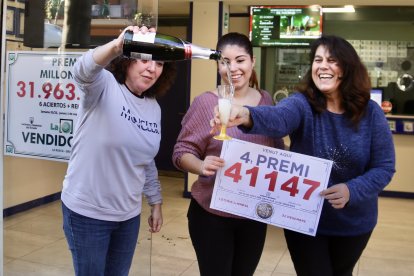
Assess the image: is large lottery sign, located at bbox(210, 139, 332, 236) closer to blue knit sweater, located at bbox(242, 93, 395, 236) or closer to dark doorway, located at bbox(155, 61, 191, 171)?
blue knit sweater, located at bbox(242, 93, 395, 236)

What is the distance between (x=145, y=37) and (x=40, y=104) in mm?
1288

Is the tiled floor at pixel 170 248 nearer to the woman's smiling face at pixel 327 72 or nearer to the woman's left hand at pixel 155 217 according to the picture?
the woman's left hand at pixel 155 217

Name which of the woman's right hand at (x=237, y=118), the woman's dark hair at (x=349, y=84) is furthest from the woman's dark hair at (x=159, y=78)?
the woman's dark hair at (x=349, y=84)

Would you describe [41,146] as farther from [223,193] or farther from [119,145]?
[223,193]

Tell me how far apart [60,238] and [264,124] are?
1.92m

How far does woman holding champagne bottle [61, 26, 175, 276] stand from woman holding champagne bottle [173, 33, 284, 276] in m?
0.17

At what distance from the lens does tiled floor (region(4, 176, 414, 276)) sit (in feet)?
10.0

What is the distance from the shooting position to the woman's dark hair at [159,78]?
1.90 meters

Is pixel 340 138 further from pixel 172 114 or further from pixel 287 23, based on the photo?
pixel 172 114

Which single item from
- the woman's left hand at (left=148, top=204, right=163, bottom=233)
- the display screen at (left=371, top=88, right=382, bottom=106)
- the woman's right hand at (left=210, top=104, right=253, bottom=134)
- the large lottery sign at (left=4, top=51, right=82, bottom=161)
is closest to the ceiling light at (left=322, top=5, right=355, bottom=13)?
the display screen at (left=371, top=88, right=382, bottom=106)

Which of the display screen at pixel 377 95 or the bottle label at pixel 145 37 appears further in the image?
the display screen at pixel 377 95

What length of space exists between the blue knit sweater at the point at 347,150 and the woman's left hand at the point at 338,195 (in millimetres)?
32

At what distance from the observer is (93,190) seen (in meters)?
1.82

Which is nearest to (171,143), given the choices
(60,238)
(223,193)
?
(60,238)
